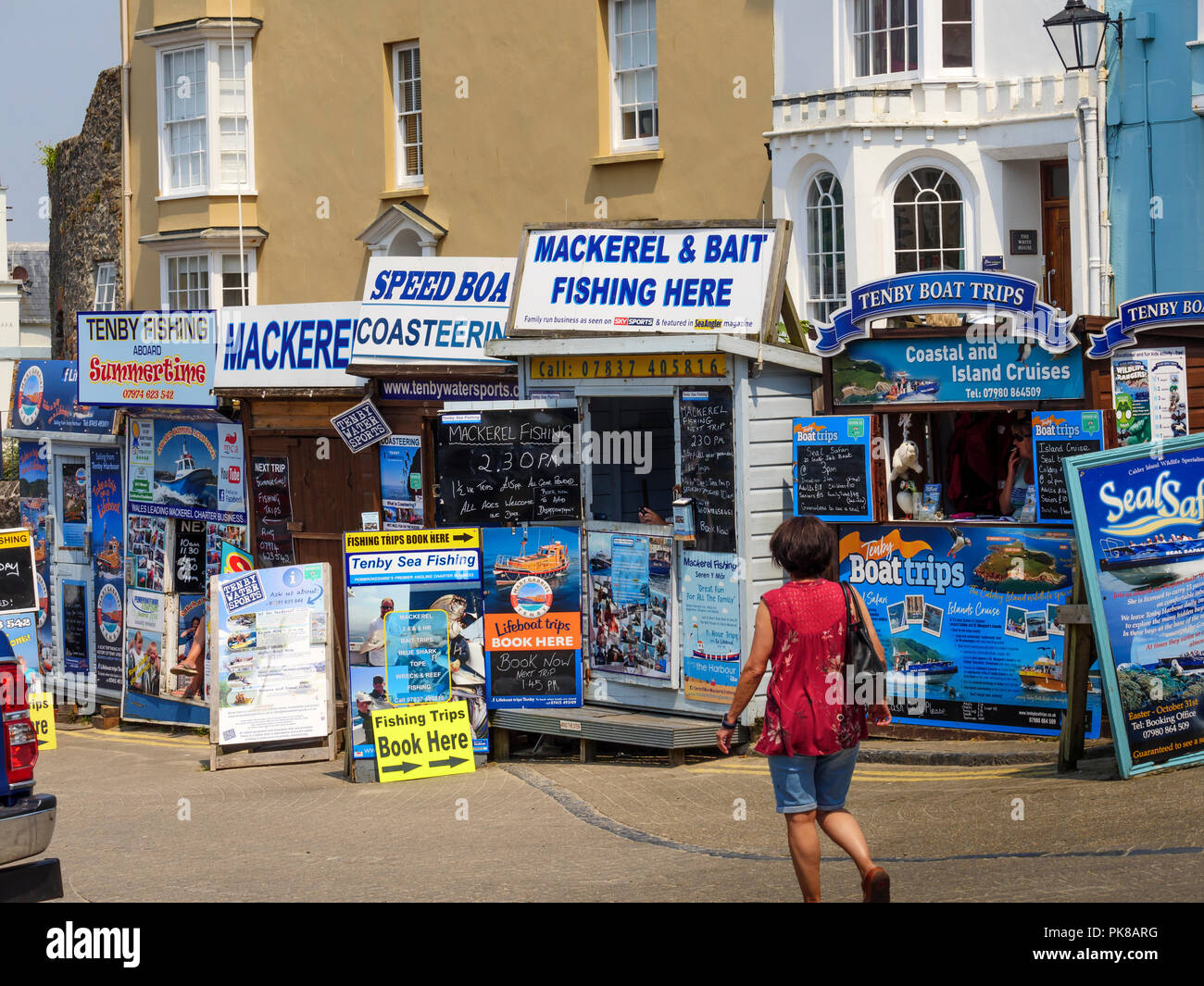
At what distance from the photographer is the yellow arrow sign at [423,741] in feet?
40.5

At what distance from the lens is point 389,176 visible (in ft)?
82.8

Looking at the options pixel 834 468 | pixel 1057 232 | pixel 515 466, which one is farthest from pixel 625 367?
pixel 1057 232

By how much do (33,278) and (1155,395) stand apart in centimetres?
5152

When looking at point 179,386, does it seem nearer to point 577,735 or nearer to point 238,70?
point 577,735

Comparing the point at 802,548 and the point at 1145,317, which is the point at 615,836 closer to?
the point at 802,548

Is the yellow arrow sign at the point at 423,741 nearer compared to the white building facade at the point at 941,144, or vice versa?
the yellow arrow sign at the point at 423,741

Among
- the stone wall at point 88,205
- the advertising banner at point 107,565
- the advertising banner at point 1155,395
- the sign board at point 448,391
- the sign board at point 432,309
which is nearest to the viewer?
the advertising banner at point 1155,395

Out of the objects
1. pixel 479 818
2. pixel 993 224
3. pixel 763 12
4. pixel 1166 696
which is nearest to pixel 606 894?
pixel 479 818

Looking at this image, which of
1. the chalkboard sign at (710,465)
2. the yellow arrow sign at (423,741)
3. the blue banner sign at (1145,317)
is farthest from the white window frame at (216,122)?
the blue banner sign at (1145,317)

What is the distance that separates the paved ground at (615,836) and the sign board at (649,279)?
3483 mm

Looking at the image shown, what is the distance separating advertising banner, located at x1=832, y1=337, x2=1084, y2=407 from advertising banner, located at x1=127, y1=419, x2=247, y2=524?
7.47m

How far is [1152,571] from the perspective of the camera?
960cm

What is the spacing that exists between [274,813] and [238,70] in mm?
19058

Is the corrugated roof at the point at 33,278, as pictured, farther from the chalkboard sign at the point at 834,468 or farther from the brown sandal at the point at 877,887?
the brown sandal at the point at 877,887
